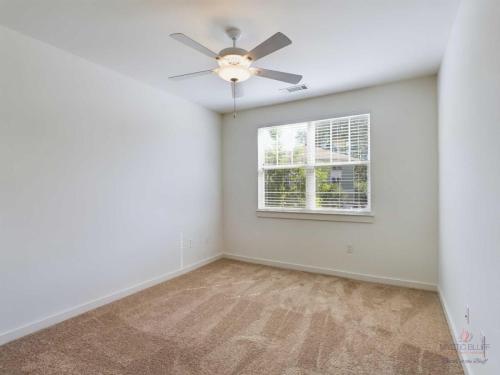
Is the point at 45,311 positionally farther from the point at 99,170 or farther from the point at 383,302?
the point at 383,302

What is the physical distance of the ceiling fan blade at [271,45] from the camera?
5.96 feet

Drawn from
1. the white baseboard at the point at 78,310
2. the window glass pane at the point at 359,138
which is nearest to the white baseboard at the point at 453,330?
the window glass pane at the point at 359,138

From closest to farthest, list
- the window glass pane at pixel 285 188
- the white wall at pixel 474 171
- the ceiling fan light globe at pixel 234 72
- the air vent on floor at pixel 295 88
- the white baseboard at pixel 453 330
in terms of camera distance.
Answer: the white wall at pixel 474 171 < the white baseboard at pixel 453 330 < the ceiling fan light globe at pixel 234 72 < the air vent on floor at pixel 295 88 < the window glass pane at pixel 285 188

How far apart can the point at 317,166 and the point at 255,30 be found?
7.32ft

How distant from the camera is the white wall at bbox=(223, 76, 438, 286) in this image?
3217 mm

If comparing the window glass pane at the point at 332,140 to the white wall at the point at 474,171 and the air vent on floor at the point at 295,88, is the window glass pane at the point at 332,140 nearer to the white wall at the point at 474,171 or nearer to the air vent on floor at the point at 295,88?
the air vent on floor at the point at 295,88

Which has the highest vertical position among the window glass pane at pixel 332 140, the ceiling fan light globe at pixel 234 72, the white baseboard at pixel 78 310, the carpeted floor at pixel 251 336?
the ceiling fan light globe at pixel 234 72

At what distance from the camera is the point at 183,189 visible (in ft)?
13.1

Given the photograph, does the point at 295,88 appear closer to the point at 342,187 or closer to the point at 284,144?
the point at 284,144

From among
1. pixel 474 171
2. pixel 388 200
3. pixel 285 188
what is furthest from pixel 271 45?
pixel 285 188

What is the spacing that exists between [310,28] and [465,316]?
96.7 inches

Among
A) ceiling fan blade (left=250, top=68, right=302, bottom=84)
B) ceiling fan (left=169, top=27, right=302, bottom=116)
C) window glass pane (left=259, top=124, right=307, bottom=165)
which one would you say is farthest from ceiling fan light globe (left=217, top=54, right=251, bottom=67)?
window glass pane (left=259, top=124, right=307, bottom=165)

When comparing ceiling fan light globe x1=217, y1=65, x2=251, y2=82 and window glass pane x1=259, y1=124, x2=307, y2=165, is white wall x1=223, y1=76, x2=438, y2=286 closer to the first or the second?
window glass pane x1=259, y1=124, x2=307, y2=165

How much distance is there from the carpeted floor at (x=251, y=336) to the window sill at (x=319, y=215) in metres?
0.87
